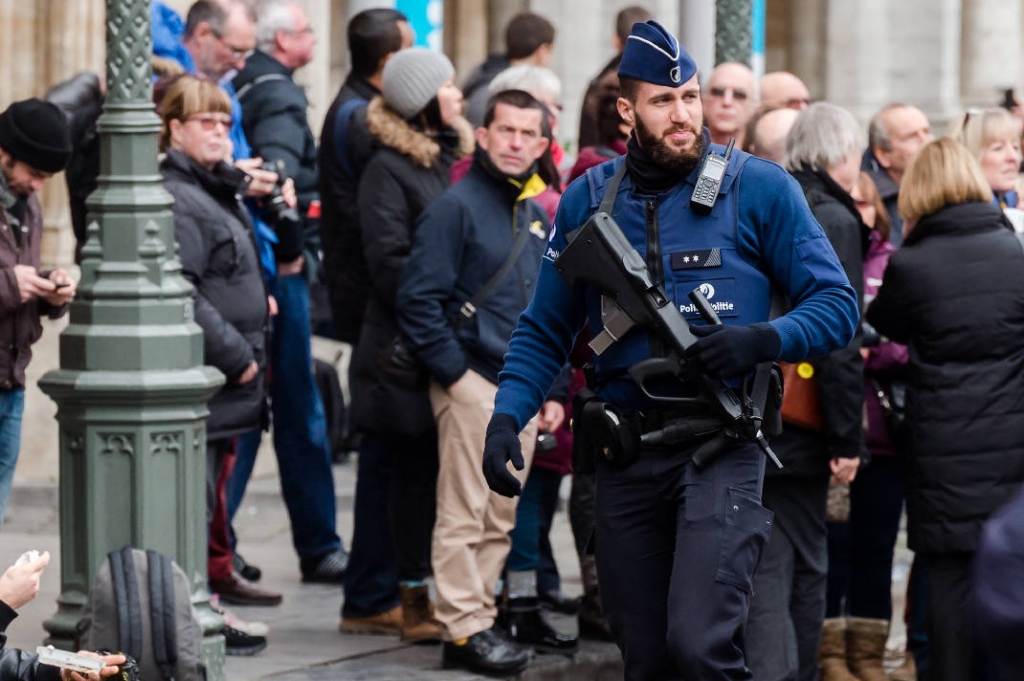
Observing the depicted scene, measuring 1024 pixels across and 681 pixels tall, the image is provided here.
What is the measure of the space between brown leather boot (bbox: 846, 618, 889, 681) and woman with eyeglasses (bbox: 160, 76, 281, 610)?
7.38ft

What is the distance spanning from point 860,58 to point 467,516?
746 inches

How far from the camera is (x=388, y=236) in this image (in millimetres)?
7516

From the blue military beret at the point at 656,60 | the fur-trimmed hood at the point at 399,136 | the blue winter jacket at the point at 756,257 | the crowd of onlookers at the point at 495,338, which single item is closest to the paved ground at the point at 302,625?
the crowd of onlookers at the point at 495,338

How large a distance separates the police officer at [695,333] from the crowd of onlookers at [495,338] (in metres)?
1.45

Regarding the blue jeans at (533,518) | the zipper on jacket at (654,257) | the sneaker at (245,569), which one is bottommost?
the sneaker at (245,569)

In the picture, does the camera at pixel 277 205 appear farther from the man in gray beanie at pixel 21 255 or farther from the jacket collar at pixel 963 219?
the jacket collar at pixel 963 219

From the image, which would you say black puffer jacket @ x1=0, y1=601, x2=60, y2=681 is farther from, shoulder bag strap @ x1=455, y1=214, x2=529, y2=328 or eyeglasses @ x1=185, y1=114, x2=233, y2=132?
eyeglasses @ x1=185, y1=114, x2=233, y2=132

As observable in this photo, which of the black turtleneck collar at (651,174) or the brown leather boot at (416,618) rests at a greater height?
the black turtleneck collar at (651,174)

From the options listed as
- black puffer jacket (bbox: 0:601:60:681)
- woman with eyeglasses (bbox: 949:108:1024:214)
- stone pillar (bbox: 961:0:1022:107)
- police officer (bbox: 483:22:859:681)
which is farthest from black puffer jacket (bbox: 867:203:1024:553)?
stone pillar (bbox: 961:0:1022:107)

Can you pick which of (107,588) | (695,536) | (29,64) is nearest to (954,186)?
(695,536)

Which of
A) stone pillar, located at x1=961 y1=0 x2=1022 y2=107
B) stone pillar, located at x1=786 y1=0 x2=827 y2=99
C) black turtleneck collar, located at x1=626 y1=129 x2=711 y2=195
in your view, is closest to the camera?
black turtleneck collar, located at x1=626 y1=129 x2=711 y2=195

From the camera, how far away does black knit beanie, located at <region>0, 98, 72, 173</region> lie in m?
6.82

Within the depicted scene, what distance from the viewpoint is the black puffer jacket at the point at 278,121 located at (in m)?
8.65

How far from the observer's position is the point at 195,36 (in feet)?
27.6
